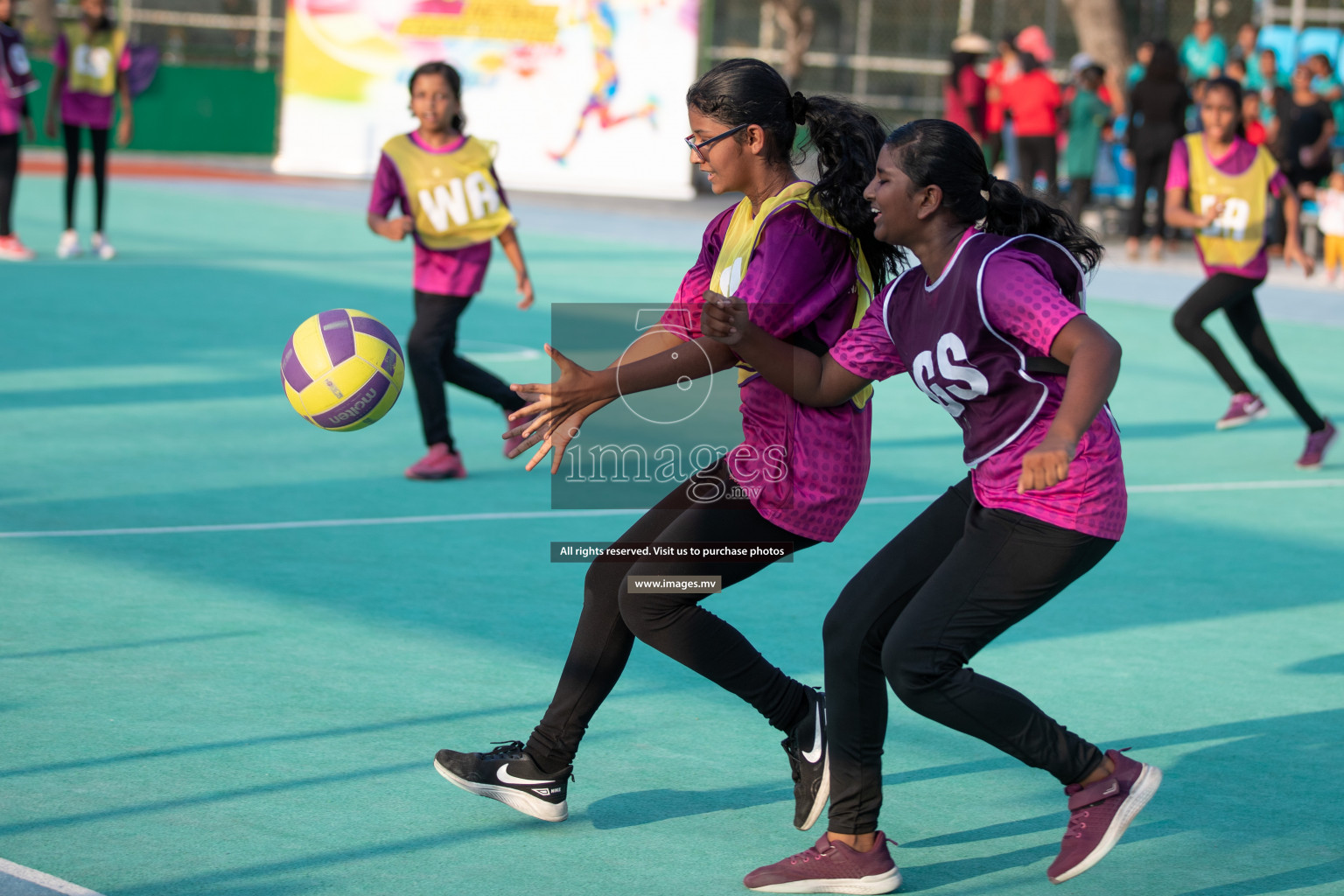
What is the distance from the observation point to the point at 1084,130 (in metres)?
20.4

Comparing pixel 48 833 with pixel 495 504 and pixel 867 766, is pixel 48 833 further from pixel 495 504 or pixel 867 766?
pixel 495 504

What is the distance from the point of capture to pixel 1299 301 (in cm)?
1634

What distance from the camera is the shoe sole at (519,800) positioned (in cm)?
404

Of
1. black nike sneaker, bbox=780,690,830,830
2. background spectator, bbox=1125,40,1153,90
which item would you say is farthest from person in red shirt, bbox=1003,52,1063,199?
black nike sneaker, bbox=780,690,830,830

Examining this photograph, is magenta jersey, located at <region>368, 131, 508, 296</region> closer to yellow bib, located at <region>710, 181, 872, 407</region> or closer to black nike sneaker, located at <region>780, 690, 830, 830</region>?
→ yellow bib, located at <region>710, 181, 872, 407</region>

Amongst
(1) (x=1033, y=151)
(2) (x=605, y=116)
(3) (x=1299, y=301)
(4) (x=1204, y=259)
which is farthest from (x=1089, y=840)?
(2) (x=605, y=116)

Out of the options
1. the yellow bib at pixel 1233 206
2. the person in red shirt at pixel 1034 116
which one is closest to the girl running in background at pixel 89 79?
the yellow bib at pixel 1233 206

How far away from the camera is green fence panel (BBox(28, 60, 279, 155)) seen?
1113 inches

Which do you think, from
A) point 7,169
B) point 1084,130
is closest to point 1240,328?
point 7,169

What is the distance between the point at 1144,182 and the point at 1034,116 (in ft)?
5.22

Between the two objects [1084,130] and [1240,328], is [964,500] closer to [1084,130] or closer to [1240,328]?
[1240,328]

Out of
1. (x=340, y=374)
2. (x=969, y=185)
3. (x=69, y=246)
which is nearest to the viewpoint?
(x=969, y=185)

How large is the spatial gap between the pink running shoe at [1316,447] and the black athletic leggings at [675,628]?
5.74m

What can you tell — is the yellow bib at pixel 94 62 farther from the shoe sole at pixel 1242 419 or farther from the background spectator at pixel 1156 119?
the background spectator at pixel 1156 119
